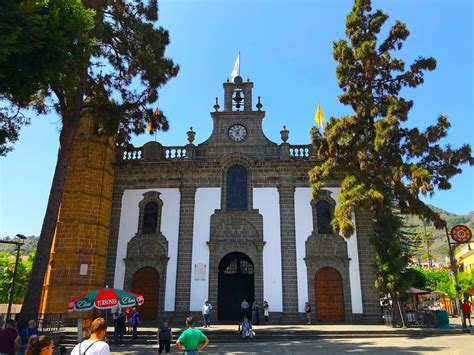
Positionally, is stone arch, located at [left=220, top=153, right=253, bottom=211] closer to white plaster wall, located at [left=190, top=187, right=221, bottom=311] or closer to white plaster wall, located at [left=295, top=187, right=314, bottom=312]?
white plaster wall, located at [left=190, top=187, right=221, bottom=311]

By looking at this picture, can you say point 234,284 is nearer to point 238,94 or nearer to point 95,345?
point 238,94

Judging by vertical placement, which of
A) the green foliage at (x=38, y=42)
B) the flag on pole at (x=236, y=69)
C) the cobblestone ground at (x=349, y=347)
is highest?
the flag on pole at (x=236, y=69)

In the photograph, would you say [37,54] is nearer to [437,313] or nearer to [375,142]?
[375,142]

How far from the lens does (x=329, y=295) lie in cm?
1927

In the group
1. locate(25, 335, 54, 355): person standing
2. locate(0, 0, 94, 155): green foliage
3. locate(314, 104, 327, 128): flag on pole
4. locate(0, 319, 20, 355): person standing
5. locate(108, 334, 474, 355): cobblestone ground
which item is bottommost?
locate(108, 334, 474, 355): cobblestone ground

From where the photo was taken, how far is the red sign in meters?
17.8

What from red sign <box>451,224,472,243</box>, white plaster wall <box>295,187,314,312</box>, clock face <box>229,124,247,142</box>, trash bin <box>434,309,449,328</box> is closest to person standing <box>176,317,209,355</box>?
white plaster wall <box>295,187,314,312</box>

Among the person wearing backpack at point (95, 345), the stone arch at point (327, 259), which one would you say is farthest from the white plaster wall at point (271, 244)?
the person wearing backpack at point (95, 345)

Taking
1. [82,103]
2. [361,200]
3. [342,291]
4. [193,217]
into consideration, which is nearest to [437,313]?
[342,291]

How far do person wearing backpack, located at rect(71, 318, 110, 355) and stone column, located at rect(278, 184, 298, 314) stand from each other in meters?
15.7

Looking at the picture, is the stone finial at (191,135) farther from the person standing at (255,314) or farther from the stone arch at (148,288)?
the person standing at (255,314)

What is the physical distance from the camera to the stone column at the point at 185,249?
63.3 ft

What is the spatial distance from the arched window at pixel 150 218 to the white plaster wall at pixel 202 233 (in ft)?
7.85

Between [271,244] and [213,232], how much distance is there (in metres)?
3.20
